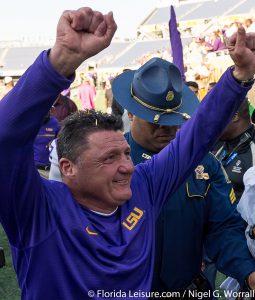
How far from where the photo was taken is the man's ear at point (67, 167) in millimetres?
1885

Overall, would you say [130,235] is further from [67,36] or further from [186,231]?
[67,36]

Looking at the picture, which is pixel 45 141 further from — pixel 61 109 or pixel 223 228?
pixel 223 228

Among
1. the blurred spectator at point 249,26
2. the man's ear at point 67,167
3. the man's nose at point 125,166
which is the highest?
the man's nose at point 125,166

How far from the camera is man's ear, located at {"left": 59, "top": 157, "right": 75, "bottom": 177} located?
1.88m

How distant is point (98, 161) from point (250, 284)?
88 centimetres

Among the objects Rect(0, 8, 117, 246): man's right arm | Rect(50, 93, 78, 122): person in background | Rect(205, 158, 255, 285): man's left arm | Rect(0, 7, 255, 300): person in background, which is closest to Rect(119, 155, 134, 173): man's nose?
Rect(0, 7, 255, 300): person in background

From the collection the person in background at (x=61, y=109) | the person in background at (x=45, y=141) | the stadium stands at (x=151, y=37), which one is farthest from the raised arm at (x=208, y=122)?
the stadium stands at (x=151, y=37)

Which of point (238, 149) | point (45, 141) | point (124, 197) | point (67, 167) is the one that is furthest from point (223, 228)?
point (45, 141)

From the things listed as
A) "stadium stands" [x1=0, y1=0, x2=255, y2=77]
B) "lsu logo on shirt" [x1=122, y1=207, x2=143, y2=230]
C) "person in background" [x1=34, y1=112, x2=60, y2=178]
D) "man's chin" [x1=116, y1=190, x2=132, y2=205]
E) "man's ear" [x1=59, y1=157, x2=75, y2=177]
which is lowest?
"stadium stands" [x1=0, y1=0, x2=255, y2=77]

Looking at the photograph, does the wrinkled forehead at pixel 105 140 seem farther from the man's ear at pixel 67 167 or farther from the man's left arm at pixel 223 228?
the man's left arm at pixel 223 228

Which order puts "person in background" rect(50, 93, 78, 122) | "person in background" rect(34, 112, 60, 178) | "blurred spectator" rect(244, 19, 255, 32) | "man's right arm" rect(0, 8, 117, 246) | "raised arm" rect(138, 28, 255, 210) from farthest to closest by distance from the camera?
1. "blurred spectator" rect(244, 19, 255, 32)
2. "person in background" rect(50, 93, 78, 122)
3. "person in background" rect(34, 112, 60, 178)
4. "raised arm" rect(138, 28, 255, 210)
5. "man's right arm" rect(0, 8, 117, 246)

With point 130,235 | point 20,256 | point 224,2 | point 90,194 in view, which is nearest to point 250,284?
point 130,235

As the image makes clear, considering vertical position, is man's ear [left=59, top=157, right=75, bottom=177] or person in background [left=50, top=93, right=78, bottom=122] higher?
man's ear [left=59, top=157, right=75, bottom=177]

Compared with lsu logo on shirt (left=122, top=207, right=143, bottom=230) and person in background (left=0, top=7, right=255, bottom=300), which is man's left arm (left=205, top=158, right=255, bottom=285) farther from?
lsu logo on shirt (left=122, top=207, right=143, bottom=230)
